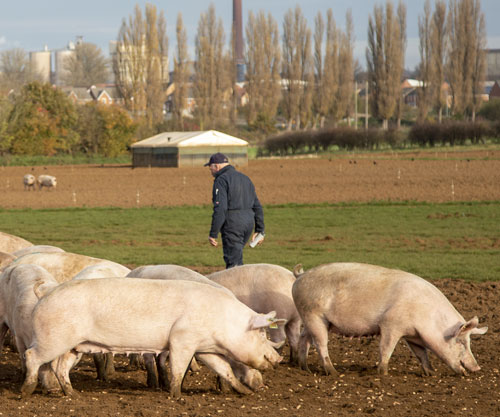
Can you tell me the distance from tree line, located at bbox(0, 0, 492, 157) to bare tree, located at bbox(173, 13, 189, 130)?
109mm

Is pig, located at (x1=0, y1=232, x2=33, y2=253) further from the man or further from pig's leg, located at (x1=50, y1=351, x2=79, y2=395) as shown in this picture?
pig's leg, located at (x1=50, y1=351, x2=79, y2=395)

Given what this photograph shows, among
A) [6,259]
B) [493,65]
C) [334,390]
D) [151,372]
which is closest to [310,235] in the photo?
[6,259]

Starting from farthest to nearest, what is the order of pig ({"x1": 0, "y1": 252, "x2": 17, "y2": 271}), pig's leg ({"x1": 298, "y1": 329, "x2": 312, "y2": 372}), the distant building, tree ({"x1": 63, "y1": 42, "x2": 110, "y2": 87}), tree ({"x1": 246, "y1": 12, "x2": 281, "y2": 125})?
tree ({"x1": 63, "y1": 42, "x2": 110, "y2": 87}), the distant building, tree ({"x1": 246, "y1": 12, "x2": 281, "y2": 125}), pig ({"x1": 0, "y1": 252, "x2": 17, "y2": 271}), pig's leg ({"x1": 298, "y1": 329, "x2": 312, "y2": 372})

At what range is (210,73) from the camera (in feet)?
298

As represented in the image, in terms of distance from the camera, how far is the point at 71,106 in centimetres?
7756

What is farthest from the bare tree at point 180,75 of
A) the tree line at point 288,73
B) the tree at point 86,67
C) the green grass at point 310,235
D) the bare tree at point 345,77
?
the tree at point 86,67

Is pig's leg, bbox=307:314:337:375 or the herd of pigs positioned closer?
the herd of pigs

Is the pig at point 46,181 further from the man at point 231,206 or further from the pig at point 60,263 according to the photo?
the pig at point 60,263

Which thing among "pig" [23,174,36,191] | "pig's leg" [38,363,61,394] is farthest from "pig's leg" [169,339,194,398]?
"pig" [23,174,36,191]

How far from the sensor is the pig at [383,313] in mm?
8422

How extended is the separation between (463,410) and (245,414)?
194cm

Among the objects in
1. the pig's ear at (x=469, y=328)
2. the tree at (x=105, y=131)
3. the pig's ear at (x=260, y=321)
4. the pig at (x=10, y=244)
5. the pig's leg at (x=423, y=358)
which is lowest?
the pig's leg at (x=423, y=358)

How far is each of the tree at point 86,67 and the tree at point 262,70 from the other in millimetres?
70001

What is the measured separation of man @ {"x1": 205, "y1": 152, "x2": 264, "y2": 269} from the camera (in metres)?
11.1
